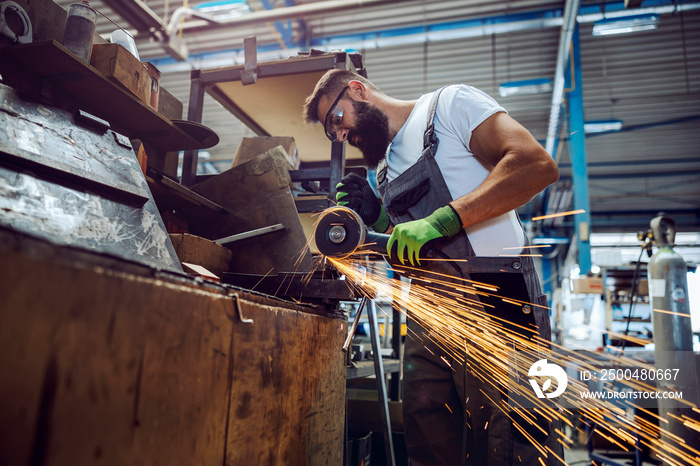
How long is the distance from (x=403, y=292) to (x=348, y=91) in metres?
1.12

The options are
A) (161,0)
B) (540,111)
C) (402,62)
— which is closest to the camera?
(161,0)

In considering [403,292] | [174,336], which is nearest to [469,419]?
[403,292]

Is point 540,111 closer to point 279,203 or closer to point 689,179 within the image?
point 689,179

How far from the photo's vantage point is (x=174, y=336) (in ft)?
2.44

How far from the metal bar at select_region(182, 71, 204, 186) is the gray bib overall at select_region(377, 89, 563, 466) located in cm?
129

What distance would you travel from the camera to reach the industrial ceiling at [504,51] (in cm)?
650

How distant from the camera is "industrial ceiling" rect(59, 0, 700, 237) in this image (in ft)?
21.3

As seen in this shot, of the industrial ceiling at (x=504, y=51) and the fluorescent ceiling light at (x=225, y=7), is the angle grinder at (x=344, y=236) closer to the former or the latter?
the industrial ceiling at (x=504, y=51)

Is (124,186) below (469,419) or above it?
above

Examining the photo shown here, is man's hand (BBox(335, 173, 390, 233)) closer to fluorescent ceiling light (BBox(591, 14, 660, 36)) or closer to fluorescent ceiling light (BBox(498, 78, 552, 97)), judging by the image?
fluorescent ceiling light (BBox(591, 14, 660, 36))

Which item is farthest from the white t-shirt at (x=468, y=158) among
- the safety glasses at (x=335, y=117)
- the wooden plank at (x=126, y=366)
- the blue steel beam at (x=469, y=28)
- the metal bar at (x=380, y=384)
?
the blue steel beam at (x=469, y=28)

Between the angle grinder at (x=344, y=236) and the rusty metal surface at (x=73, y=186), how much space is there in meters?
0.60

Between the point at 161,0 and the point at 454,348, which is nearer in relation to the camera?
the point at 454,348

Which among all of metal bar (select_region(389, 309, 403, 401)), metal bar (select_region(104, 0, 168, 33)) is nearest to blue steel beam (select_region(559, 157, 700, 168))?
metal bar (select_region(389, 309, 403, 401))
